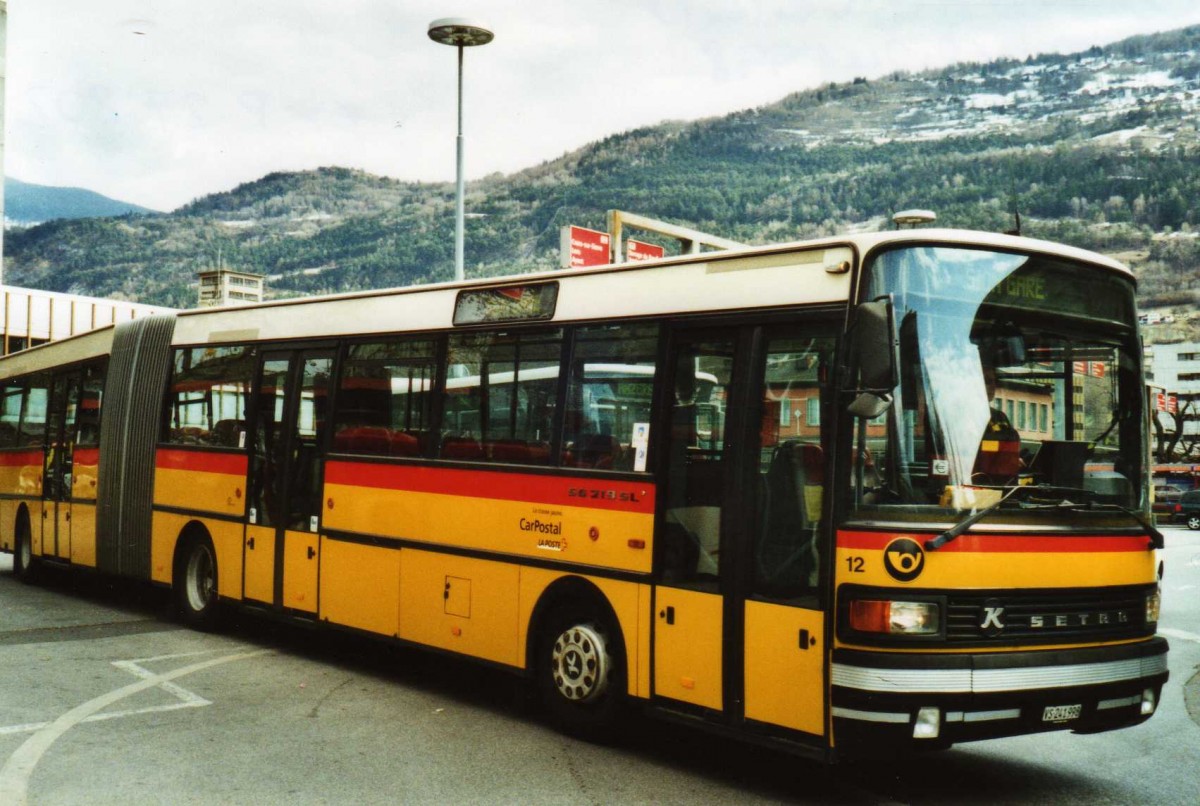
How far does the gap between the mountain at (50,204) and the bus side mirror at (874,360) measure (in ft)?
336

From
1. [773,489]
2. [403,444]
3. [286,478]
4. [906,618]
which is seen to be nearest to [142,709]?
[403,444]

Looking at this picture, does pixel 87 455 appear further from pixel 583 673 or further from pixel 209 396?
pixel 583 673

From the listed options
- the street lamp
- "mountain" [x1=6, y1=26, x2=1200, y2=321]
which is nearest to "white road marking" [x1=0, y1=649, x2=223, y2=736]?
the street lamp

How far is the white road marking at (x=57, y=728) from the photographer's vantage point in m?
6.33

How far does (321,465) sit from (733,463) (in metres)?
4.57

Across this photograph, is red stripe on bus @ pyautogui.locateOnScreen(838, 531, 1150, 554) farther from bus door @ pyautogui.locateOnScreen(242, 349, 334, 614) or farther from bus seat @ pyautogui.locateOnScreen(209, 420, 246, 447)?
bus seat @ pyautogui.locateOnScreen(209, 420, 246, 447)

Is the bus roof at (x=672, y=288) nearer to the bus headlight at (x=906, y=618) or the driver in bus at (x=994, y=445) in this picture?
the driver in bus at (x=994, y=445)

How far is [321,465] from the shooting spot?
33.2 feet

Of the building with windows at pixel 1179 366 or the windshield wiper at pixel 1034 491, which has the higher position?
the building with windows at pixel 1179 366

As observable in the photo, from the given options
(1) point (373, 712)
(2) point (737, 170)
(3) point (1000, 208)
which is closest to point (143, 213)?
(2) point (737, 170)

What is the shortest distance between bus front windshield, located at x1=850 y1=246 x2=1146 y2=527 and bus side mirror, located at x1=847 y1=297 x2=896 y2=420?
0.22 m

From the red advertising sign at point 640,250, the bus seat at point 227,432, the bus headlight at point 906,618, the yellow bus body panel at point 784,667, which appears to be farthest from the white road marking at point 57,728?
the red advertising sign at point 640,250

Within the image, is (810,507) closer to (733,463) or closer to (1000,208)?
(733,463)

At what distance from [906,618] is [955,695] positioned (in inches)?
15.9
